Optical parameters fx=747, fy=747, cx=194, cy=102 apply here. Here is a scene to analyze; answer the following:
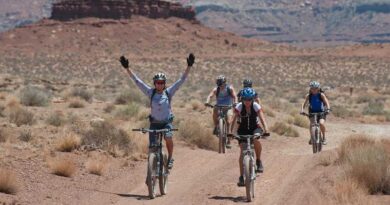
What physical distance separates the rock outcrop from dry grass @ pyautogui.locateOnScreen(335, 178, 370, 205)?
108 metres

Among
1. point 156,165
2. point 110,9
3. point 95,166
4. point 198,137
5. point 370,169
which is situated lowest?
point 110,9

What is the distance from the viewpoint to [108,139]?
17.0 meters

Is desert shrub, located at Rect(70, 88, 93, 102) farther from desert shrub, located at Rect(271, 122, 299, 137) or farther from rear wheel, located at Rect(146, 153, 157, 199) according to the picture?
rear wheel, located at Rect(146, 153, 157, 199)

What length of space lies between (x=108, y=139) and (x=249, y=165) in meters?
6.00

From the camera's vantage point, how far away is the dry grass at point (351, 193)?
34.7ft

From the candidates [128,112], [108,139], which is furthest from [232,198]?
[128,112]

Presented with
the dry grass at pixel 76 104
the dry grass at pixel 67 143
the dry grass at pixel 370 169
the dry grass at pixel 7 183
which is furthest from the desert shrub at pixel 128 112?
the dry grass at pixel 7 183

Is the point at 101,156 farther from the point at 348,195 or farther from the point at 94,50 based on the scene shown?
the point at 94,50

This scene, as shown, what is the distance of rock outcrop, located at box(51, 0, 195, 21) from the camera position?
118938 millimetres

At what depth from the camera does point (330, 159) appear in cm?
1549

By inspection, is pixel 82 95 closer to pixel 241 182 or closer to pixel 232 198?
pixel 241 182

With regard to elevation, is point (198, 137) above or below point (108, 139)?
below

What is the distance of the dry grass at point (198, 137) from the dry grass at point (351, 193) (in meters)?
8.45

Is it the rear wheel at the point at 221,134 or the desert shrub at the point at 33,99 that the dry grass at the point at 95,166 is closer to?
the rear wheel at the point at 221,134
